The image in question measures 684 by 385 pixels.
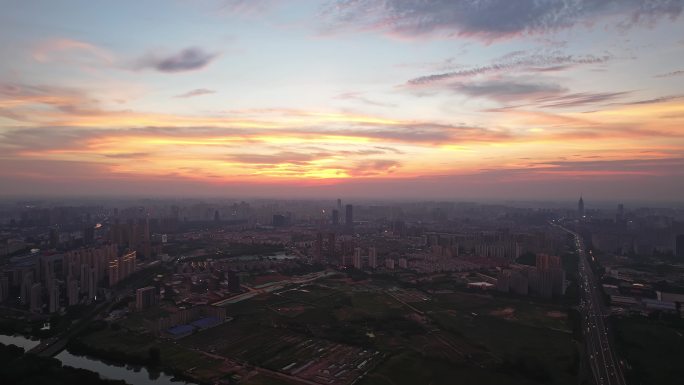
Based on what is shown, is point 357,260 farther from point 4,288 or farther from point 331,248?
point 4,288

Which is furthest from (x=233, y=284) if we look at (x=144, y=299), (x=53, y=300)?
(x=53, y=300)

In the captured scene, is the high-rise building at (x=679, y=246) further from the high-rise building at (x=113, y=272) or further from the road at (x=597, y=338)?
the high-rise building at (x=113, y=272)

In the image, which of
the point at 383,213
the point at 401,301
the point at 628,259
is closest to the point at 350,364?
the point at 401,301

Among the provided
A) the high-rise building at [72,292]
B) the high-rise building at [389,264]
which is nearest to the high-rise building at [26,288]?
the high-rise building at [72,292]

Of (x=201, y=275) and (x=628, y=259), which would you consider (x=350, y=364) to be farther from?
(x=628, y=259)

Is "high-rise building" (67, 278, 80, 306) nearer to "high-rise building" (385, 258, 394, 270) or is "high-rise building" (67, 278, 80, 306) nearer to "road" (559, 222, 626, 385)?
"high-rise building" (385, 258, 394, 270)

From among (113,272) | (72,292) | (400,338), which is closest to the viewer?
(400,338)

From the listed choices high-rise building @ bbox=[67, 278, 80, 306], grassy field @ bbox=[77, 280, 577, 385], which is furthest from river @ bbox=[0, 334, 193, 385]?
high-rise building @ bbox=[67, 278, 80, 306]
